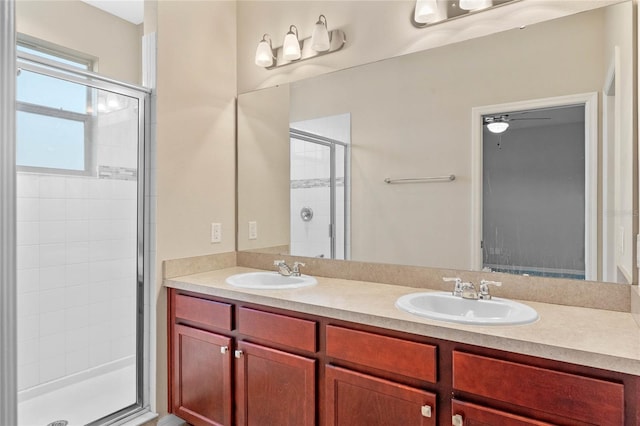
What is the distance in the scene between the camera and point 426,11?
181 centimetres

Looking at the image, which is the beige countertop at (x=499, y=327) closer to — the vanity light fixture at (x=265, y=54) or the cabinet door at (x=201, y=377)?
the cabinet door at (x=201, y=377)

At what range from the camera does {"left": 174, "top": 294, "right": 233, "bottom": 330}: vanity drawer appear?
187 cm

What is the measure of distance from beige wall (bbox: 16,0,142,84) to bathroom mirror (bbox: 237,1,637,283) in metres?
1.35

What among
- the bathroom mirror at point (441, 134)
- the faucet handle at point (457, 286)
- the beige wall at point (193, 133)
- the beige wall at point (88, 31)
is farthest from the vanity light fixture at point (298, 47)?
the faucet handle at point (457, 286)

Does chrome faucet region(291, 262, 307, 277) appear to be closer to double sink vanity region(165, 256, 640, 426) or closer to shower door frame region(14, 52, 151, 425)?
double sink vanity region(165, 256, 640, 426)

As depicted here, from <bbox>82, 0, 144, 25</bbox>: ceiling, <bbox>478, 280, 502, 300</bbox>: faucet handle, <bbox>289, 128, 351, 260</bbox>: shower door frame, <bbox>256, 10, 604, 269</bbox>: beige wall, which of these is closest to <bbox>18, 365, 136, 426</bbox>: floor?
<bbox>289, 128, 351, 260</bbox>: shower door frame

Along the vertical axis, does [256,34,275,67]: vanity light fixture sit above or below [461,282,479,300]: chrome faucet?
above

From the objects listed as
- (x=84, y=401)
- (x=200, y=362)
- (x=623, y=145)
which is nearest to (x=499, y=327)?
(x=623, y=145)

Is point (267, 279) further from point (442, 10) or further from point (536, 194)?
point (442, 10)

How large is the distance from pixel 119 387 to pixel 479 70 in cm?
255

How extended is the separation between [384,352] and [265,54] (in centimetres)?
185

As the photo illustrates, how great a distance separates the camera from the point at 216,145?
2.44 meters

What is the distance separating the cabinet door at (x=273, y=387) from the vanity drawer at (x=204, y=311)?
0.15 m

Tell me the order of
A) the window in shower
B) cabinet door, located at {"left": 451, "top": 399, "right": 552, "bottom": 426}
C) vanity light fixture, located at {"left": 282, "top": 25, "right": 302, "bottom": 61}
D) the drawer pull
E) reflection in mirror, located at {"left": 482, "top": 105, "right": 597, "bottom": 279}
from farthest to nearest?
1. vanity light fixture, located at {"left": 282, "top": 25, "right": 302, "bottom": 61}
2. the window in shower
3. reflection in mirror, located at {"left": 482, "top": 105, "right": 597, "bottom": 279}
4. the drawer pull
5. cabinet door, located at {"left": 451, "top": 399, "right": 552, "bottom": 426}
